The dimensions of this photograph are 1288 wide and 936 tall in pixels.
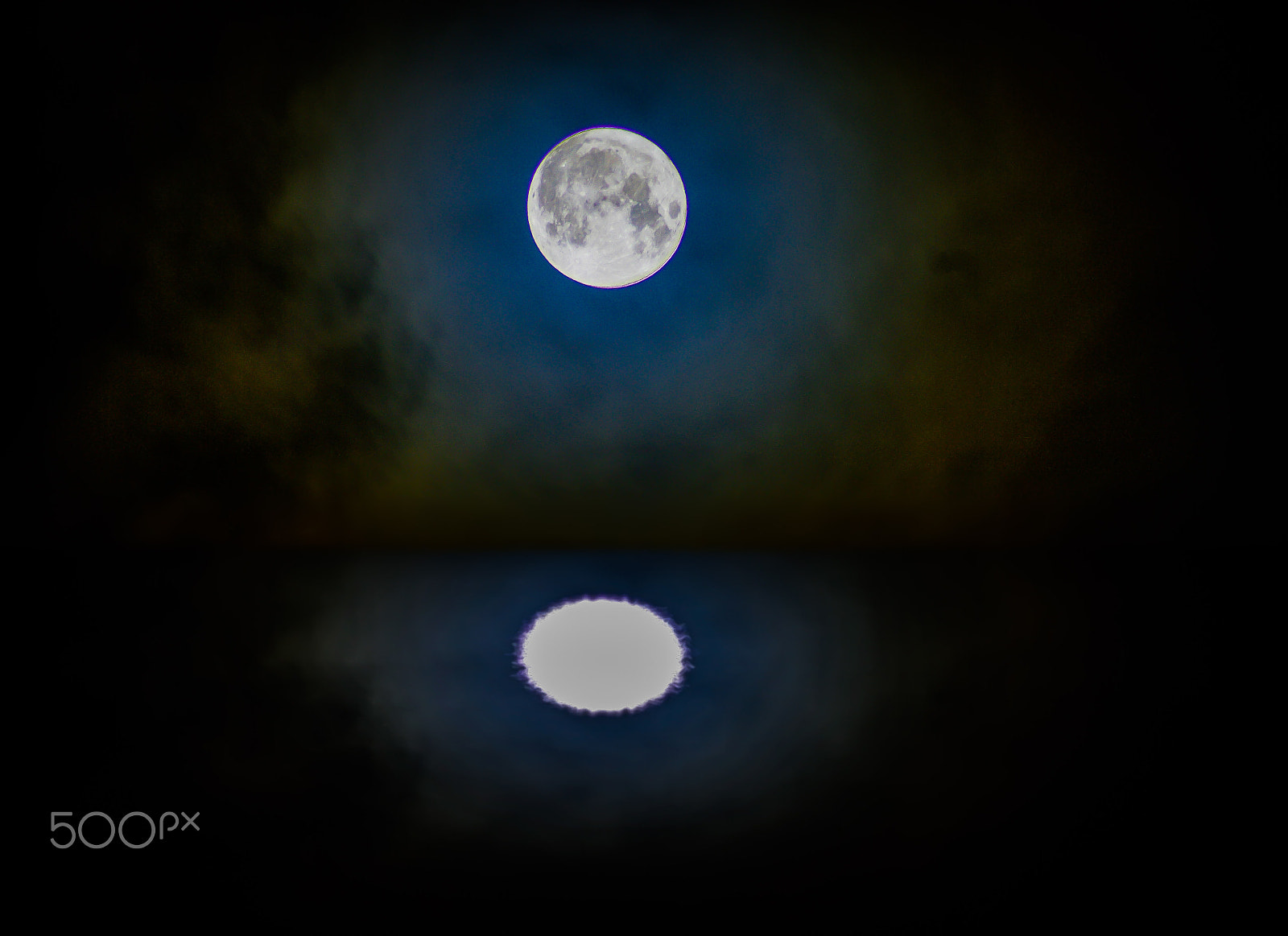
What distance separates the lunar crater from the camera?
81.2 inches

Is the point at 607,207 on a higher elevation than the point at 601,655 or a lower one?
higher

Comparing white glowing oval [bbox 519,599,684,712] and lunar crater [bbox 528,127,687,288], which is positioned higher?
lunar crater [bbox 528,127,687,288]

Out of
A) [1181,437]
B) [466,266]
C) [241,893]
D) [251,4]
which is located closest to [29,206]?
[251,4]

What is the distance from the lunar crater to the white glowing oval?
3.32 feet

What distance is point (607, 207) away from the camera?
6.78ft

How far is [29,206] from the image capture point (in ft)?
7.61

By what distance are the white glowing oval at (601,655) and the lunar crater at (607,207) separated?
101 centimetres

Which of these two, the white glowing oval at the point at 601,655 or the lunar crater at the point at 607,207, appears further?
the lunar crater at the point at 607,207

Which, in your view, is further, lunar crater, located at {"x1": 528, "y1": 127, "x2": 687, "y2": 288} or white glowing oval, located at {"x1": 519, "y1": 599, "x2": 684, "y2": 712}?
lunar crater, located at {"x1": 528, "y1": 127, "x2": 687, "y2": 288}

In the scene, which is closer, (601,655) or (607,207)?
(601,655)

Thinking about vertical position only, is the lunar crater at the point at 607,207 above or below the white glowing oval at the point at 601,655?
above

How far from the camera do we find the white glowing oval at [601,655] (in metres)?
1.41

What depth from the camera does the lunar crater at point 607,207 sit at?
206 centimetres

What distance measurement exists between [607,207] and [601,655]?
1.27 meters
